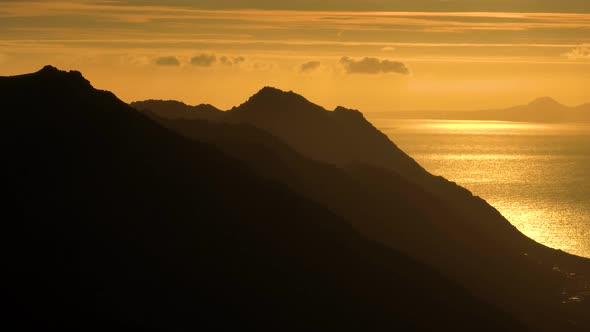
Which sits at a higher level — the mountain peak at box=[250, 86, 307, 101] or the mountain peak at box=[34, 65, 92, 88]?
the mountain peak at box=[250, 86, 307, 101]

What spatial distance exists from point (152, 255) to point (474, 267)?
201 feet

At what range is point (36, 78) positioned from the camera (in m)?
101

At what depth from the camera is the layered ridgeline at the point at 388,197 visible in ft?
398

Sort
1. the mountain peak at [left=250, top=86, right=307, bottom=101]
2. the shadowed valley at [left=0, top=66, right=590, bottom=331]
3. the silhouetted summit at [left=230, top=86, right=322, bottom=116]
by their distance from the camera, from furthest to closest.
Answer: the mountain peak at [left=250, top=86, right=307, bottom=101] < the silhouetted summit at [left=230, top=86, right=322, bottom=116] < the shadowed valley at [left=0, top=66, right=590, bottom=331]

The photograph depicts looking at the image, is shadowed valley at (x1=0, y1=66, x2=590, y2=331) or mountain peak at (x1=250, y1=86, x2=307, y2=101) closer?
shadowed valley at (x1=0, y1=66, x2=590, y2=331)

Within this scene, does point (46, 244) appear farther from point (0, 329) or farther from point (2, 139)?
point (2, 139)

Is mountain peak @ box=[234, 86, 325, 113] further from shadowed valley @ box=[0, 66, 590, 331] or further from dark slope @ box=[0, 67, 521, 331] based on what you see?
dark slope @ box=[0, 67, 521, 331]

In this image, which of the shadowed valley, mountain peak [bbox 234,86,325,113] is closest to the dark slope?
the shadowed valley

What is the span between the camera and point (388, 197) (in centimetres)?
13475

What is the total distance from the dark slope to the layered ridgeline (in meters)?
16.3

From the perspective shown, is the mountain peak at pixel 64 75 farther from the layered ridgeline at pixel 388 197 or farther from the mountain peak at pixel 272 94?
the mountain peak at pixel 272 94

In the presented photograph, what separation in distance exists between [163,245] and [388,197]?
57.0 metres

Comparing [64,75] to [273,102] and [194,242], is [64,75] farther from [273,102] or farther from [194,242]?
[273,102]

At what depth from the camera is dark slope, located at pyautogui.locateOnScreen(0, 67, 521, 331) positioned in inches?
3014
